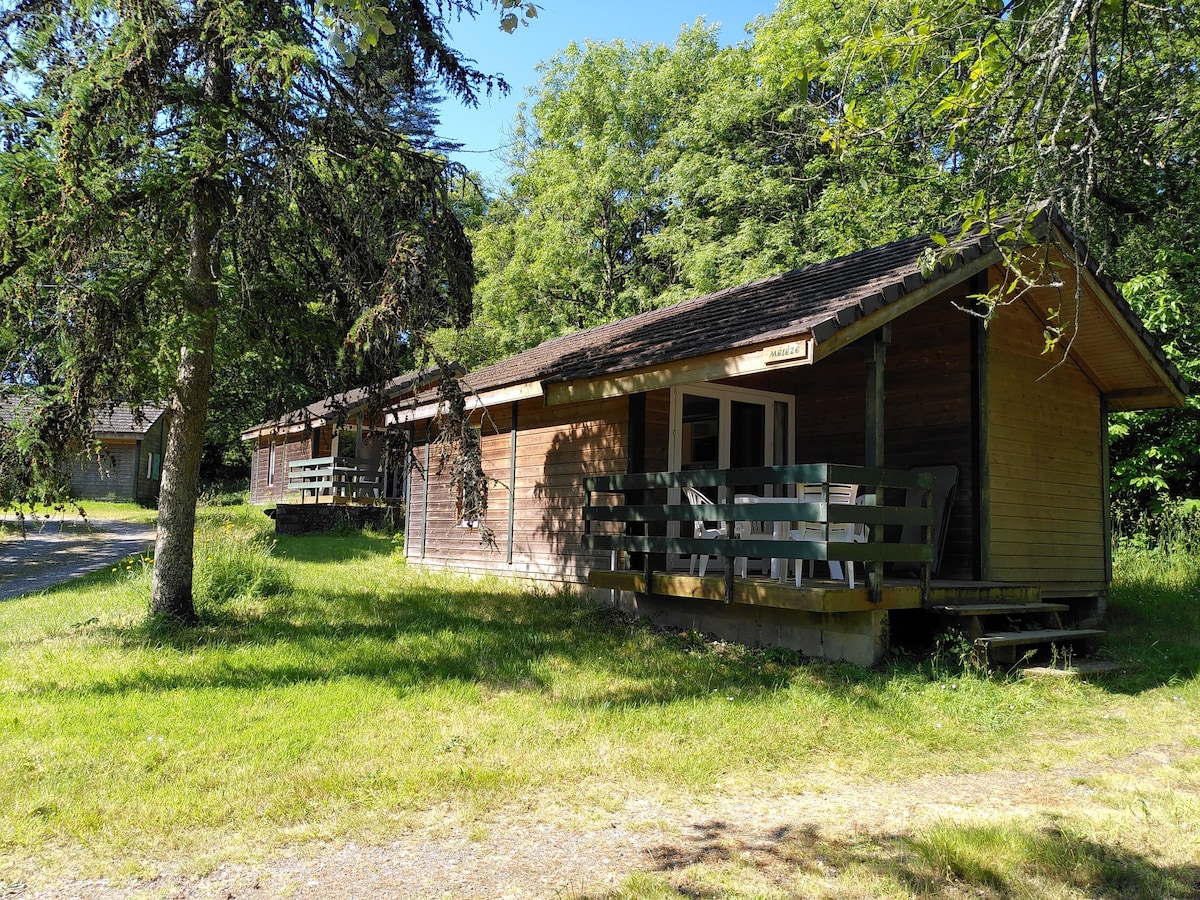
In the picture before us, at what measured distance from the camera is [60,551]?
1730 centimetres

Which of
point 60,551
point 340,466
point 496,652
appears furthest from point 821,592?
point 340,466

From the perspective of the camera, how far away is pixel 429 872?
12.6 feet

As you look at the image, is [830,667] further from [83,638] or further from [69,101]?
[69,101]

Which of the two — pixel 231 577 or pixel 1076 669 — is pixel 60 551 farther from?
pixel 1076 669

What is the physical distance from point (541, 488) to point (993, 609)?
576 centimetres

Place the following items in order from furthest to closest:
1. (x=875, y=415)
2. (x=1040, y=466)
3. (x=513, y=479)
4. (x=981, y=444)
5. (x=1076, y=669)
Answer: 1. (x=513, y=479)
2. (x=1040, y=466)
3. (x=981, y=444)
4. (x=875, y=415)
5. (x=1076, y=669)

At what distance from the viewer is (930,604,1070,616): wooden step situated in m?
7.82

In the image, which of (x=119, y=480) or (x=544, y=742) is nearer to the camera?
(x=544, y=742)

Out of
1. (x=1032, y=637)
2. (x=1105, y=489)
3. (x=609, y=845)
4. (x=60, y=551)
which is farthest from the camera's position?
(x=60, y=551)

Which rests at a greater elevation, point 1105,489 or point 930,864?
point 1105,489

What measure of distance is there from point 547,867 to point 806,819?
149cm

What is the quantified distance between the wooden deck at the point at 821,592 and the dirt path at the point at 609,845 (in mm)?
2166

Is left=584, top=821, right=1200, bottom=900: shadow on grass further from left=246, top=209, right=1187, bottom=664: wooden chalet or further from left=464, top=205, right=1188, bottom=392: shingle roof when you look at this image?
left=464, top=205, right=1188, bottom=392: shingle roof

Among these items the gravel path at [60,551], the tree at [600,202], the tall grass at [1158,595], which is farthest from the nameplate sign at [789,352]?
the tree at [600,202]
